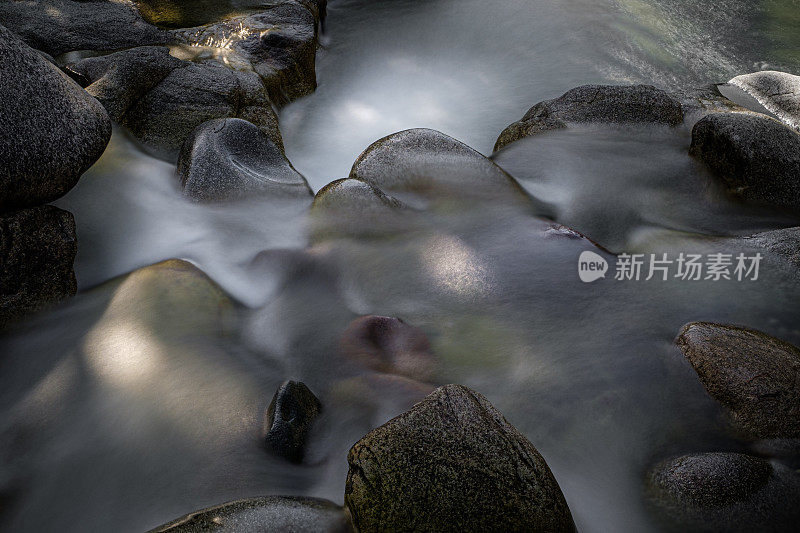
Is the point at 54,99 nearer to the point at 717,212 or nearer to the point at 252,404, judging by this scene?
the point at 252,404

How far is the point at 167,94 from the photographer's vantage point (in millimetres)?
5246

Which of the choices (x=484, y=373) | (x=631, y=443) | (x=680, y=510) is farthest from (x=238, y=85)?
(x=680, y=510)

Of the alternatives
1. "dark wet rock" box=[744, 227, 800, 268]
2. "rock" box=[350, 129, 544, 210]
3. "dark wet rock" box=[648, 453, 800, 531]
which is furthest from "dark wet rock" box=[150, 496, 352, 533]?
"dark wet rock" box=[744, 227, 800, 268]

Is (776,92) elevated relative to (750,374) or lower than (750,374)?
elevated

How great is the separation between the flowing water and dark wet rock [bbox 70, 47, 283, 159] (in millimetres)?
274

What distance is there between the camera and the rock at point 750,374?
2883mm

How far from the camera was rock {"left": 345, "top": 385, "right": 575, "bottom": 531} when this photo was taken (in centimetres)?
220

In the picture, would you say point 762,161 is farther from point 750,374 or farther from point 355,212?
point 355,212

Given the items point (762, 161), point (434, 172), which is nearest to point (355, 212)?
point (434, 172)

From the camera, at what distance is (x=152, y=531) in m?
2.28

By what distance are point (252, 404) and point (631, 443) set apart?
196 cm
